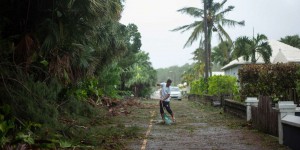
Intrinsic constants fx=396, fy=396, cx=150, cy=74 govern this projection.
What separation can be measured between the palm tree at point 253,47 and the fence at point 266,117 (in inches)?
1085

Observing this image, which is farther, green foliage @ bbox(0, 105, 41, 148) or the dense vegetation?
the dense vegetation

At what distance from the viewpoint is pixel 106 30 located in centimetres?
1772

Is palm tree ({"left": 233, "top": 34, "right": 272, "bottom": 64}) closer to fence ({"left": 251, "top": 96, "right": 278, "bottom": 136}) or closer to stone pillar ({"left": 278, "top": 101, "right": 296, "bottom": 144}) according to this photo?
fence ({"left": 251, "top": 96, "right": 278, "bottom": 136})

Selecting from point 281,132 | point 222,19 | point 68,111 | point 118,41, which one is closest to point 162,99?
point 68,111

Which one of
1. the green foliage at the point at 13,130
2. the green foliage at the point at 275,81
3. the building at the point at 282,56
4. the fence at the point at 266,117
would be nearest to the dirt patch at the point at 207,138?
the fence at the point at 266,117

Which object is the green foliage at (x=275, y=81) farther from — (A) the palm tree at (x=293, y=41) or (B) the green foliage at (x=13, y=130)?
(A) the palm tree at (x=293, y=41)

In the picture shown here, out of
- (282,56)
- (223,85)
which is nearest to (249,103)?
(223,85)

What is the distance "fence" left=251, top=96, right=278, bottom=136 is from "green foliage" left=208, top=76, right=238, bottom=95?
1314 centimetres

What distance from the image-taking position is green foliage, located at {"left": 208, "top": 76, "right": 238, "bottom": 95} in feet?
89.2

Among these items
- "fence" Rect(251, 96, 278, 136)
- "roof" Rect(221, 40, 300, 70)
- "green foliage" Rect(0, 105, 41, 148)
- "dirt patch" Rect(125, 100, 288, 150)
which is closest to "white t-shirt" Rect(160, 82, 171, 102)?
"dirt patch" Rect(125, 100, 288, 150)

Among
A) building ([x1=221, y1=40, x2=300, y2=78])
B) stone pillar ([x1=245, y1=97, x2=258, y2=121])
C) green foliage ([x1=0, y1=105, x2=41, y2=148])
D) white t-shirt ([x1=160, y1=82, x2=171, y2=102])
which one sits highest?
building ([x1=221, y1=40, x2=300, y2=78])

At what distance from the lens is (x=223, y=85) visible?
92.0 feet

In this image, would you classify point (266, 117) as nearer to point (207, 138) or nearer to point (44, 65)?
point (207, 138)

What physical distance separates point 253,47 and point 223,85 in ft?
47.1
